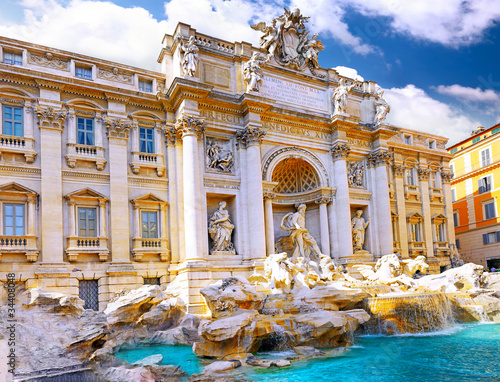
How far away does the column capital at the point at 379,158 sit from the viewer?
80.7 ft

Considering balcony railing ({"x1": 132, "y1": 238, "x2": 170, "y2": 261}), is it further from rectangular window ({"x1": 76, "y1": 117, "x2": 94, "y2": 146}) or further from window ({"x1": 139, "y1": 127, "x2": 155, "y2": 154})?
rectangular window ({"x1": 76, "y1": 117, "x2": 94, "y2": 146})

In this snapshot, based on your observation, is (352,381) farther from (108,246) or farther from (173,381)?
(108,246)

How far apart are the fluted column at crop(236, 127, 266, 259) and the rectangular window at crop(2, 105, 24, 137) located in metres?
9.16

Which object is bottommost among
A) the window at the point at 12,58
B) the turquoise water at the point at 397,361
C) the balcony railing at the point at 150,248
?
the turquoise water at the point at 397,361

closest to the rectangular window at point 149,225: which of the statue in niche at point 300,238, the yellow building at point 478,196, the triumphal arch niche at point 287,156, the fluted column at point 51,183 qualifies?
the triumphal arch niche at point 287,156

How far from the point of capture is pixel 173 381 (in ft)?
31.0

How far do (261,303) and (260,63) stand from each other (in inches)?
475

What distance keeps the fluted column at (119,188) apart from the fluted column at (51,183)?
1954mm

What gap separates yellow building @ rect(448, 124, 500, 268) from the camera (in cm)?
3058

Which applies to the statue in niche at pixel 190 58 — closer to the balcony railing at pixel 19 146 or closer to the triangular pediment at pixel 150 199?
the triangular pediment at pixel 150 199

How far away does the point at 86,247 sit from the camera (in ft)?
55.6

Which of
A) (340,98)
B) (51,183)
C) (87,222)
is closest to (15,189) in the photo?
(51,183)

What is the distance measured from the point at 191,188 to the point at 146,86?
5.49 metres

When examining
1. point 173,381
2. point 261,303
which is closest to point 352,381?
point 173,381
